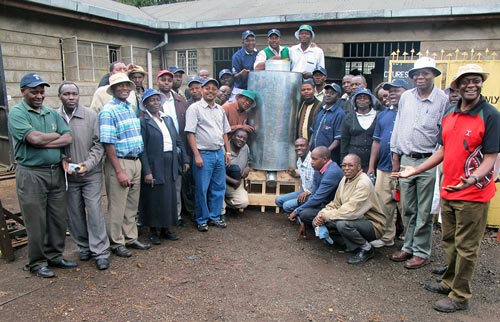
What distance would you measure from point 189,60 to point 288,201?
7.31m

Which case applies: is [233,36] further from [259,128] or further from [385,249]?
[385,249]

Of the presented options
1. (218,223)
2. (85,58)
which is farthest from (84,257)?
(85,58)

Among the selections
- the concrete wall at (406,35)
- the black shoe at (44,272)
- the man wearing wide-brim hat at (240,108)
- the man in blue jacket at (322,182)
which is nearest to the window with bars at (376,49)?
the concrete wall at (406,35)

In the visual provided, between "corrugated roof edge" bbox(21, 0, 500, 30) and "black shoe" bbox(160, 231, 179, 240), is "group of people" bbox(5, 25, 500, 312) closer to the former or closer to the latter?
"black shoe" bbox(160, 231, 179, 240)

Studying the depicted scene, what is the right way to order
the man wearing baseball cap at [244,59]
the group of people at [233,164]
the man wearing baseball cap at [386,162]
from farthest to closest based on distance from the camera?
the man wearing baseball cap at [244,59] → the man wearing baseball cap at [386,162] → the group of people at [233,164]

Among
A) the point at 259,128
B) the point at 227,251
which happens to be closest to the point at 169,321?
the point at 227,251

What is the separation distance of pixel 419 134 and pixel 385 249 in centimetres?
150

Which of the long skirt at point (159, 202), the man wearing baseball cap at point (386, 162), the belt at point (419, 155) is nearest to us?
the belt at point (419, 155)

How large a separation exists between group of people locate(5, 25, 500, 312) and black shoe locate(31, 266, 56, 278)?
11mm

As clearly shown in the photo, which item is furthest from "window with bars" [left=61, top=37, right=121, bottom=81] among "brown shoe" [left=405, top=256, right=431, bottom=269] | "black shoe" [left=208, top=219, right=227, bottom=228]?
"brown shoe" [left=405, top=256, right=431, bottom=269]

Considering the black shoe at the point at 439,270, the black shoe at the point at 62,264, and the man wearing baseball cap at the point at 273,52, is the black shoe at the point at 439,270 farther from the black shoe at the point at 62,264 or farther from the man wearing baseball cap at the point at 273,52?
the man wearing baseball cap at the point at 273,52

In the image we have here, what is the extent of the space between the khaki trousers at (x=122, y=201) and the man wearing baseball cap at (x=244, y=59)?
2760mm

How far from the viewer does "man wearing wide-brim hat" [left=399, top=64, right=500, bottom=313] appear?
317 cm

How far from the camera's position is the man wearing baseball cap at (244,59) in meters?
6.63
